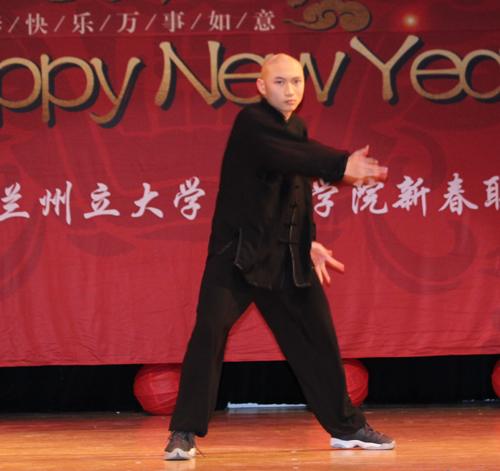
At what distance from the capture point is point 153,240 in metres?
3.02

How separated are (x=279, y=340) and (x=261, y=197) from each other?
0.46 m

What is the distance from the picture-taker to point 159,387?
2988mm

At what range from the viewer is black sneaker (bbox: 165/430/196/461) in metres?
1.89

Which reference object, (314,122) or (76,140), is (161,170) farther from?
(314,122)

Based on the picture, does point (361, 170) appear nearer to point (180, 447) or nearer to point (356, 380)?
point (180, 447)

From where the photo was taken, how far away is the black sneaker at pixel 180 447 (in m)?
1.89

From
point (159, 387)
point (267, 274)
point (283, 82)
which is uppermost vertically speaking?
point (283, 82)

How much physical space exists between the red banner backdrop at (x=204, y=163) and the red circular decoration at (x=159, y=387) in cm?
6

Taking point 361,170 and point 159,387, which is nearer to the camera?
point 361,170

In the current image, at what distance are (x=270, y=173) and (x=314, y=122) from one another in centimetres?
113

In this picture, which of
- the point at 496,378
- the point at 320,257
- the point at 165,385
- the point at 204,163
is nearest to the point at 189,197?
the point at 204,163

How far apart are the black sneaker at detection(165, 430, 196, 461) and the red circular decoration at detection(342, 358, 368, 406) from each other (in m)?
1.19

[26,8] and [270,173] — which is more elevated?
[26,8]

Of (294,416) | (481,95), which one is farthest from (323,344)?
(481,95)
